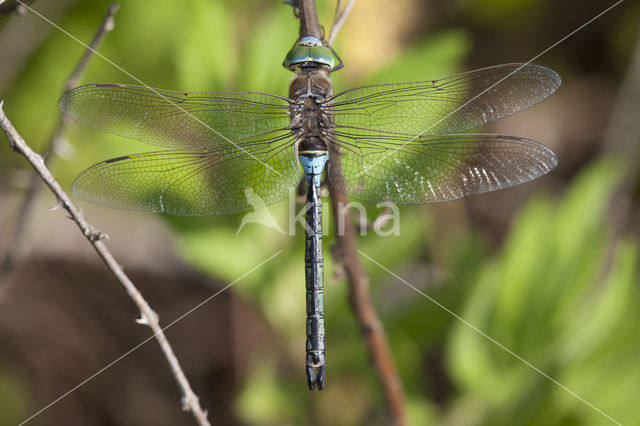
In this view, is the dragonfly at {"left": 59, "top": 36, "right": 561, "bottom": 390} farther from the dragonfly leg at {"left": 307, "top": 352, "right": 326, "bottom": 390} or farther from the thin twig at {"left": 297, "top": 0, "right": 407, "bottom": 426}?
the thin twig at {"left": 297, "top": 0, "right": 407, "bottom": 426}

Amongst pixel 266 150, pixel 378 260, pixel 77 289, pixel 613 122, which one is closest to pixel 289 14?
pixel 266 150

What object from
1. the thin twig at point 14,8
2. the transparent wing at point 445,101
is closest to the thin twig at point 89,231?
the thin twig at point 14,8

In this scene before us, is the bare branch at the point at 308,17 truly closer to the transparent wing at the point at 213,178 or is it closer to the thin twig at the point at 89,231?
the transparent wing at the point at 213,178

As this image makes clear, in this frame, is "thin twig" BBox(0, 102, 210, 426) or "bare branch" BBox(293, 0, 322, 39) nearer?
"thin twig" BBox(0, 102, 210, 426)

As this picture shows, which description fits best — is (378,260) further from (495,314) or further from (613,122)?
(613,122)

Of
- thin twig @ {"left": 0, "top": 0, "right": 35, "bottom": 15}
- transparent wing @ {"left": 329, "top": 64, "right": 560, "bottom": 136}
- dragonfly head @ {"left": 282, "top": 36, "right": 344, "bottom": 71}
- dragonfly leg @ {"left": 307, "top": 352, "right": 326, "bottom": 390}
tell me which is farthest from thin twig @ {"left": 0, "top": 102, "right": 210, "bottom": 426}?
transparent wing @ {"left": 329, "top": 64, "right": 560, "bottom": 136}

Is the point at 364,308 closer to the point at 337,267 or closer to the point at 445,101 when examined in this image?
the point at 337,267
